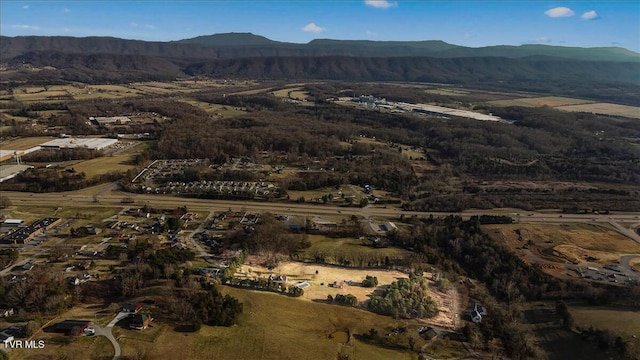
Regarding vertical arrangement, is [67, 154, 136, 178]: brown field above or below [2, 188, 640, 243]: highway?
above

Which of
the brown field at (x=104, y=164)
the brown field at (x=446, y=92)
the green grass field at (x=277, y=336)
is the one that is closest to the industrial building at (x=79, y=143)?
the brown field at (x=104, y=164)

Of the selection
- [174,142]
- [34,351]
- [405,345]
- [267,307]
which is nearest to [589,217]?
[405,345]

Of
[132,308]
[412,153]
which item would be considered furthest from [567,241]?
[412,153]

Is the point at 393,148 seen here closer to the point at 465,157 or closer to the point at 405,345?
the point at 465,157

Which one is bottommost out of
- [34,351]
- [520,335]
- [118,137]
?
[520,335]

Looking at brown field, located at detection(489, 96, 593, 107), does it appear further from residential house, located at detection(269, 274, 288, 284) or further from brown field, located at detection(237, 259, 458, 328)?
residential house, located at detection(269, 274, 288, 284)

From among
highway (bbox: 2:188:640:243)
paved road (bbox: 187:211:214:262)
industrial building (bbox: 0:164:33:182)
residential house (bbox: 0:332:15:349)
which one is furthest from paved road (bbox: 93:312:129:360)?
industrial building (bbox: 0:164:33:182)

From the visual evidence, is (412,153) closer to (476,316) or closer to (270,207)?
(270,207)
